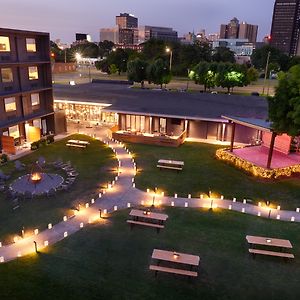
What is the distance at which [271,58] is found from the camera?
129375mm

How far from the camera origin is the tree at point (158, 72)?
237 feet

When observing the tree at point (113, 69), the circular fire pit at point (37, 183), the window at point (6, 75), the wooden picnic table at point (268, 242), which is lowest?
the circular fire pit at point (37, 183)

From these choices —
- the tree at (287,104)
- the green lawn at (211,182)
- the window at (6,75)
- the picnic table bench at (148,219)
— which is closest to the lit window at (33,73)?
the window at (6,75)

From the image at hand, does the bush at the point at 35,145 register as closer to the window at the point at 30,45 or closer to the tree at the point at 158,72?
the window at the point at 30,45

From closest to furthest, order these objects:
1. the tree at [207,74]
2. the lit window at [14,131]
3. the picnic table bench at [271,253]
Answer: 1. the picnic table bench at [271,253]
2. the lit window at [14,131]
3. the tree at [207,74]

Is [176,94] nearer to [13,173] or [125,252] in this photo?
[13,173]

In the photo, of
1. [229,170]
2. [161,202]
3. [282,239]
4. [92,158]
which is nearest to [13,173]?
[92,158]

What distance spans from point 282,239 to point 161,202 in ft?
28.2

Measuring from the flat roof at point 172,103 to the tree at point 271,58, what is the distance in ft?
295

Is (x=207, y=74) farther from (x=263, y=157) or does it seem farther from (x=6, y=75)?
(x=6, y=75)

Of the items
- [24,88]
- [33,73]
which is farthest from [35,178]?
[33,73]

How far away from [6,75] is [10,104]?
324 centimetres

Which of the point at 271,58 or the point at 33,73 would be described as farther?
the point at 271,58

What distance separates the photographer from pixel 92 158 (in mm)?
33031
